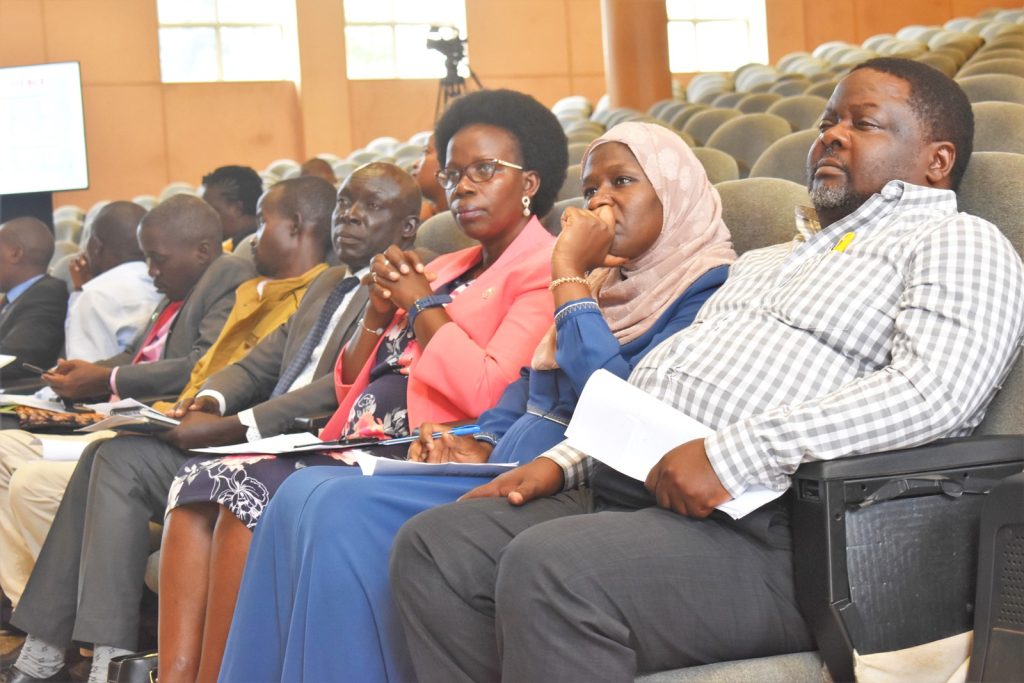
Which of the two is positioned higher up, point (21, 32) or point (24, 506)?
point (21, 32)

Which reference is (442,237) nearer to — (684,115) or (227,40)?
(684,115)

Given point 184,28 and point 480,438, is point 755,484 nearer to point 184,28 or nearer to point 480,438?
point 480,438

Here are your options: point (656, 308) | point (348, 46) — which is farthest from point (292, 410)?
point (348, 46)

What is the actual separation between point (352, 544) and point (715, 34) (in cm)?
1308

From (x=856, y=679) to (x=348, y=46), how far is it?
12025mm

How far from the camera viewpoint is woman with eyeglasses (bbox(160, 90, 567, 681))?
7.06 ft

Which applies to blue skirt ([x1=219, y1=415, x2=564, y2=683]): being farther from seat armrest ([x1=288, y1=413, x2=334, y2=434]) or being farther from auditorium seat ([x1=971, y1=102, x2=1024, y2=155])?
auditorium seat ([x1=971, y1=102, x2=1024, y2=155])

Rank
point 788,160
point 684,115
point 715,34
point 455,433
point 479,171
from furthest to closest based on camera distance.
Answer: point 715,34 → point 684,115 → point 788,160 → point 479,171 → point 455,433

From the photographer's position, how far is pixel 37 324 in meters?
4.47

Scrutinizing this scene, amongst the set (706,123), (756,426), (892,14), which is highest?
(892,14)

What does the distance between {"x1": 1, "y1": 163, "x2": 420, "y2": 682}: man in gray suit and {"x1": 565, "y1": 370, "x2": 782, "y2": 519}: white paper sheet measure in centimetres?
131

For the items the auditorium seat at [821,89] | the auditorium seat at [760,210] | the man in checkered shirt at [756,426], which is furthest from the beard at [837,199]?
the auditorium seat at [821,89]

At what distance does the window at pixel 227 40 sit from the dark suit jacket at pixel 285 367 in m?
9.65

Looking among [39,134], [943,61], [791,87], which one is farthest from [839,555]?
[791,87]
